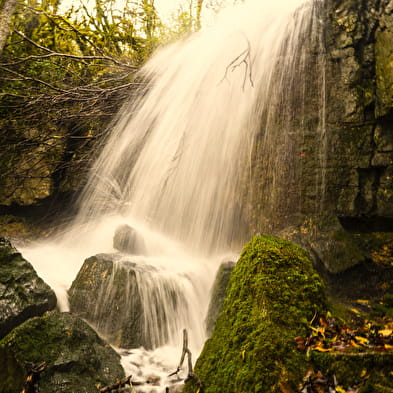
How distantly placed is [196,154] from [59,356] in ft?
17.5

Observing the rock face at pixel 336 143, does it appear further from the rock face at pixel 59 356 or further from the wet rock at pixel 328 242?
the rock face at pixel 59 356

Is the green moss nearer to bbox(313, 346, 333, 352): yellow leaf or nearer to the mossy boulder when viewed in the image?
the mossy boulder

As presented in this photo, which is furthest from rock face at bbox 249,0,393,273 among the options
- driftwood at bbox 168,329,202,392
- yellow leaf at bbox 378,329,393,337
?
driftwood at bbox 168,329,202,392

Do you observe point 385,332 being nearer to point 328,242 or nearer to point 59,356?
point 59,356

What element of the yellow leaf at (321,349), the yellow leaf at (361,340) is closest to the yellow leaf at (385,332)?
the yellow leaf at (361,340)

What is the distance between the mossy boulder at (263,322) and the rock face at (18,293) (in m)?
2.45

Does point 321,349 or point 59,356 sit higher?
point 321,349

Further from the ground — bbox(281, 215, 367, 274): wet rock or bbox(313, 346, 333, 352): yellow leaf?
bbox(313, 346, 333, 352): yellow leaf

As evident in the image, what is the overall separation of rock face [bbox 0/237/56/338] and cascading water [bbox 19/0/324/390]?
1.01 meters

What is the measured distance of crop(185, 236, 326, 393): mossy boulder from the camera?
5.95 ft

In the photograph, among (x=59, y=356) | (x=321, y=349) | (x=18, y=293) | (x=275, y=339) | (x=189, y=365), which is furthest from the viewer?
(x=18, y=293)

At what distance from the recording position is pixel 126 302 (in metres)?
4.50

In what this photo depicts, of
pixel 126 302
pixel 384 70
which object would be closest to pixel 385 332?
pixel 126 302

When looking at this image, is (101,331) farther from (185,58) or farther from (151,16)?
(151,16)
